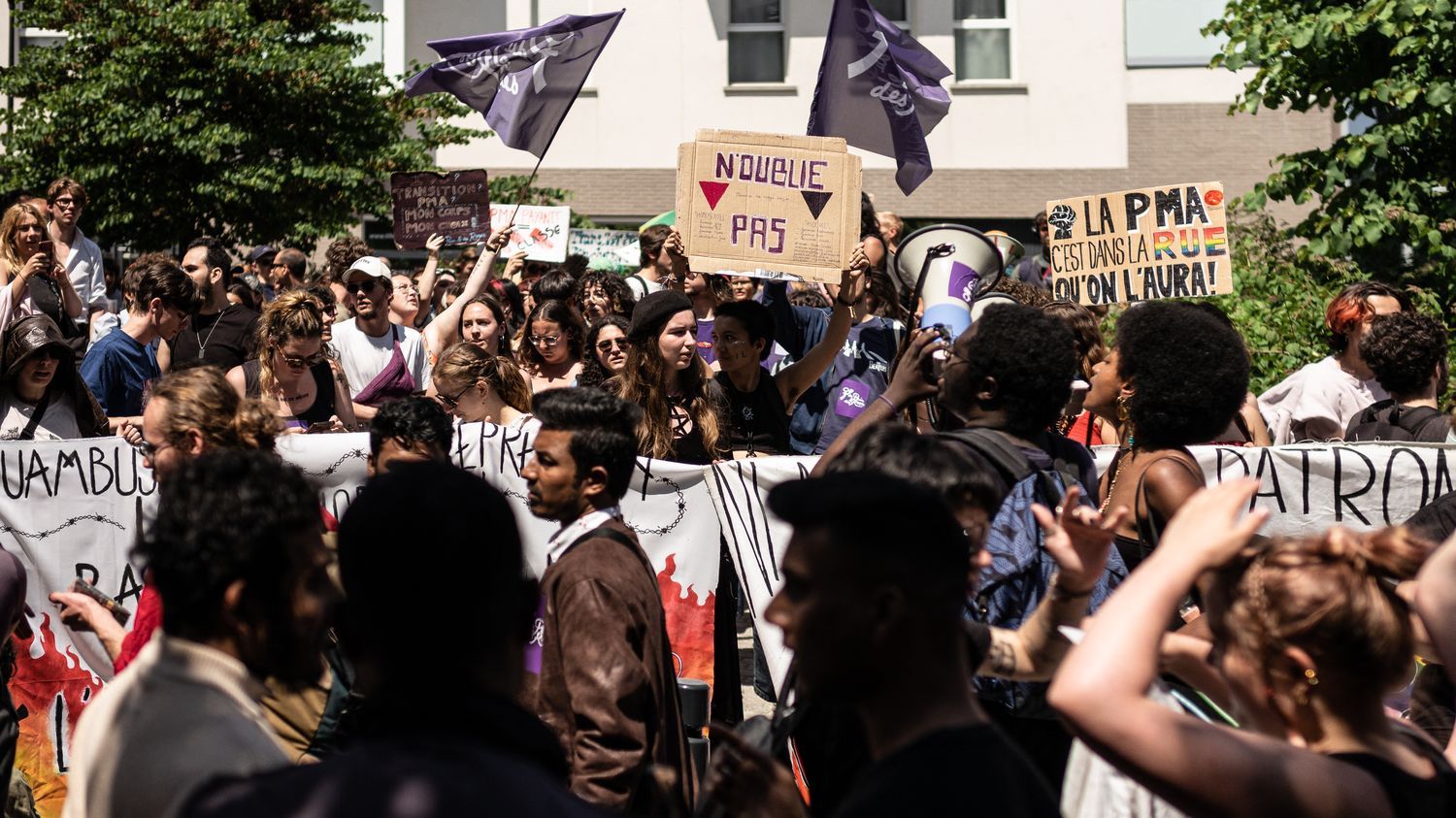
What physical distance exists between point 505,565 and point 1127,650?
0.93 m

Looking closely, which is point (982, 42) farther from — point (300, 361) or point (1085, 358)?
point (300, 361)

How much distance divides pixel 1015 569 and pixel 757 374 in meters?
3.22

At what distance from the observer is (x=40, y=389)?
6746 millimetres

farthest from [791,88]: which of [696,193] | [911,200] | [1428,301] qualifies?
[696,193]

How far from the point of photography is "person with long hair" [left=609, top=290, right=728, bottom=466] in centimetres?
647

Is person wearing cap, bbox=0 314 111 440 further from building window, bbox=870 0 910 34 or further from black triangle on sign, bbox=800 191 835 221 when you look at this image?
building window, bbox=870 0 910 34

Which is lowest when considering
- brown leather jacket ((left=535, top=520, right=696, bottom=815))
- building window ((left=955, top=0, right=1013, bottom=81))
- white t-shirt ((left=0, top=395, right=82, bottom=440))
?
brown leather jacket ((left=535, top=520, right=696, bottom=815))

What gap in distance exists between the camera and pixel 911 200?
79.2 ft

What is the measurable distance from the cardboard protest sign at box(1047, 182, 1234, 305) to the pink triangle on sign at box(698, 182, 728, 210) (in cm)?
248

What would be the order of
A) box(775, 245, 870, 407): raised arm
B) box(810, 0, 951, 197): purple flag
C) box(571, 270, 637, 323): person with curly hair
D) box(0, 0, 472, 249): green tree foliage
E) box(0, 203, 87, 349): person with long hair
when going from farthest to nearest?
box(0, 0, 472, 249): green tree foliage
box(571, 270, 637, 323): person with curly hair
box(810, 0, 951, 197): purple flag
box(0, 203, 87, 349): person with long hair
box(775, 245, 870, 407): raised arm

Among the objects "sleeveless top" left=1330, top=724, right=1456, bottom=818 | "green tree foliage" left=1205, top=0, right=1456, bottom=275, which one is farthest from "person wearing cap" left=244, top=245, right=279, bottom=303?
"sleeveless top" left=1330, top=724, right=1456, bottom=818

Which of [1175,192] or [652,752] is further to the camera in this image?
[1175,192]

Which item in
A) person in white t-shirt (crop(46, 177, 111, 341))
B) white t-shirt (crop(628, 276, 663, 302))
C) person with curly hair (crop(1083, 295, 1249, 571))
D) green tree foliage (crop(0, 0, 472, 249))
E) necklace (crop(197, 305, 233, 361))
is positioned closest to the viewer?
person with curly hair (crop(1083, 295, 1249, 571))

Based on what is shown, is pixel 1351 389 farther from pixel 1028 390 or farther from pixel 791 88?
pixel 791 88
